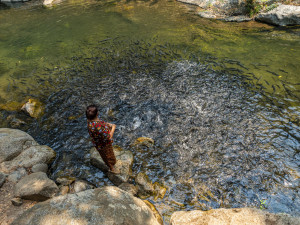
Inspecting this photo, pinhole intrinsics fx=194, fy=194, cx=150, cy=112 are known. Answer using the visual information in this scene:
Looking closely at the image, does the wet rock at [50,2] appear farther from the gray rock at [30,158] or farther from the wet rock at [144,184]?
the wet rock at [144,184]

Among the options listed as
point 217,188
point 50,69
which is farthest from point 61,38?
point 217,188

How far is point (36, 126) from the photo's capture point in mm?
6574

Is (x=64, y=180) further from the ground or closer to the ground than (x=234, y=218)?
closer to the ground

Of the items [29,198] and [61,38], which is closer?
[29,198]

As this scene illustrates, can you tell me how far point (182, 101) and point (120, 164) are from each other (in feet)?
10.9

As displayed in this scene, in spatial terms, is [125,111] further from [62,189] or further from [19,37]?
[19,37]

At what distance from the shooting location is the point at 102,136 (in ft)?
13.5

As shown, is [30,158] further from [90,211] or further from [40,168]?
[90,211]

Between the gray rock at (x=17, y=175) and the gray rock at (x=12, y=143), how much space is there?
2.00 ft

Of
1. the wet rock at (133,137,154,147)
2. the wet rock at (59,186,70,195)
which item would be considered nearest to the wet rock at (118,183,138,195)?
the wet rock at (59,186,70,195)

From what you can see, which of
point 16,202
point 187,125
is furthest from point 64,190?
point 187,125

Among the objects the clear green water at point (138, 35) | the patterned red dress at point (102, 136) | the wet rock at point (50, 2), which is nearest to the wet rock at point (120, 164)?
the patterned red dress at point (102, 136)

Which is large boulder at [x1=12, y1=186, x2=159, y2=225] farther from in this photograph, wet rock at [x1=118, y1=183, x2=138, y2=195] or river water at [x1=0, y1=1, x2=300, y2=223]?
river water at [x1=0, y1=1, x2=300, y2=223]

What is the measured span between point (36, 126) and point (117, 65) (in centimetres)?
460
